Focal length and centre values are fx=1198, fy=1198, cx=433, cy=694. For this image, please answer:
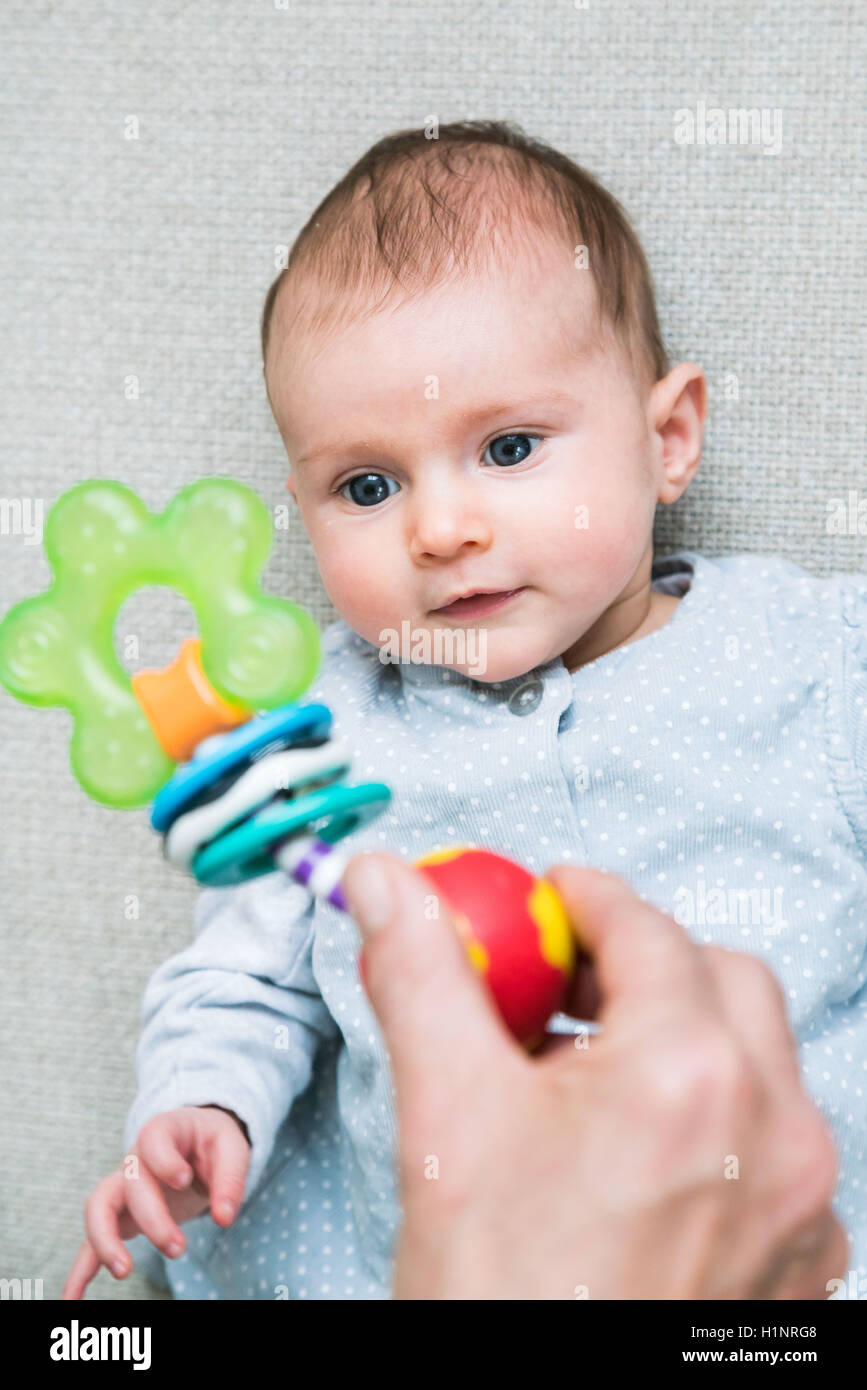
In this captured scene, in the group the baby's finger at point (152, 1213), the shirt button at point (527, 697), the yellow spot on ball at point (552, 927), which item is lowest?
the baby's finger at point (152, 1213)

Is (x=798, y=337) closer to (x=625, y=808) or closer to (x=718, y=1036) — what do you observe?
(x=625, y=808)

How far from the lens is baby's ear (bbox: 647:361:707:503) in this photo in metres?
1.08

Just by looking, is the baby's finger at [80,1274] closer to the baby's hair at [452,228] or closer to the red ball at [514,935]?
the red ball at [514,935]

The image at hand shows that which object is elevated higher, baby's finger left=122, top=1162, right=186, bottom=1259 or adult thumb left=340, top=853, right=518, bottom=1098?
adult thumb left=340, top=853, right=518, bottom=1098

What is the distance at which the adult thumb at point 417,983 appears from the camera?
0.55 m

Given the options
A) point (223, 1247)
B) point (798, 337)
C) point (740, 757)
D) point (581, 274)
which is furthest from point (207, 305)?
point (223, 1247)

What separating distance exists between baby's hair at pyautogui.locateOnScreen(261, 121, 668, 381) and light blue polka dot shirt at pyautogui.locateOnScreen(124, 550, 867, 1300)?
0.92 feet

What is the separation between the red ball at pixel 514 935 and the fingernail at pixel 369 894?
8cm

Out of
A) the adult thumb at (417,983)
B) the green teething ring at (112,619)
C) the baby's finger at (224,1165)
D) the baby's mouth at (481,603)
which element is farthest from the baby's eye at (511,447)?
the baby's finger at (224,1165)

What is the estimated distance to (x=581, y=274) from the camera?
1.01 meters

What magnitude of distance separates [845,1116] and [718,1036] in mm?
510
